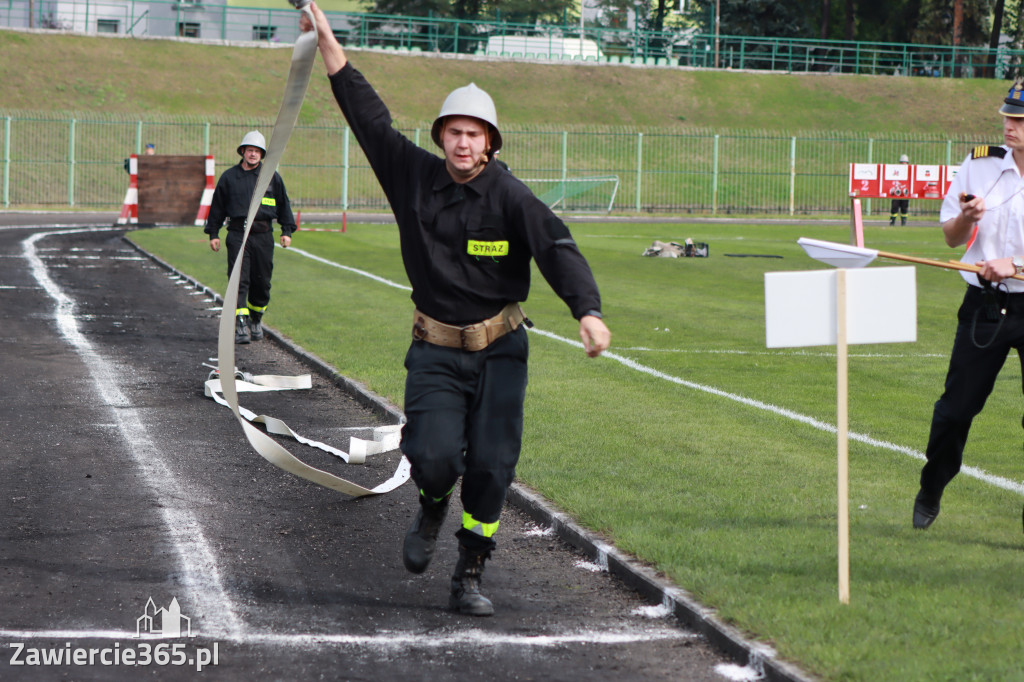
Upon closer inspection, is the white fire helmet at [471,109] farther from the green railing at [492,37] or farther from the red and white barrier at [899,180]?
the green railing at [492,37]

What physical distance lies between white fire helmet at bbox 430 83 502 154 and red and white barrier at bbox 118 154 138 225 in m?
28.6

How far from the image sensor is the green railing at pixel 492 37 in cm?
6397

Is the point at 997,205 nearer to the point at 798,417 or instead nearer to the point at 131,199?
the point at 798,417

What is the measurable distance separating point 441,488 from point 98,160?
1758 inches

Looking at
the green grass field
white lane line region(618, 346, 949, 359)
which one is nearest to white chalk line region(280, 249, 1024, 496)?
the green grass field

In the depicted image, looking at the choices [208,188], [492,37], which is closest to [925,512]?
[208,188]

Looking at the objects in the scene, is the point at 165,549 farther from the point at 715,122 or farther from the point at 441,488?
the point at 715,122

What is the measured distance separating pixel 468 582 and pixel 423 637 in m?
0.42

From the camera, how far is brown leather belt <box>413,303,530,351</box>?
514cm

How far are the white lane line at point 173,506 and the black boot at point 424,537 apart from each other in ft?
2.51

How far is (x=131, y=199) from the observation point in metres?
33.5

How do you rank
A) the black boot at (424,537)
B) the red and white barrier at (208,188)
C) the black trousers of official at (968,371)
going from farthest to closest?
1. the red and white barrier at (208,188)
2. the black trousers of official at (968,371)
3. the black boot at (424,537)

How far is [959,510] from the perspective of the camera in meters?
6.52

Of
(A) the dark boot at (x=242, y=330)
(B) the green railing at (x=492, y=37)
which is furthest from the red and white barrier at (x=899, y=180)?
(A) the dark boot at (x=242, y=330)
